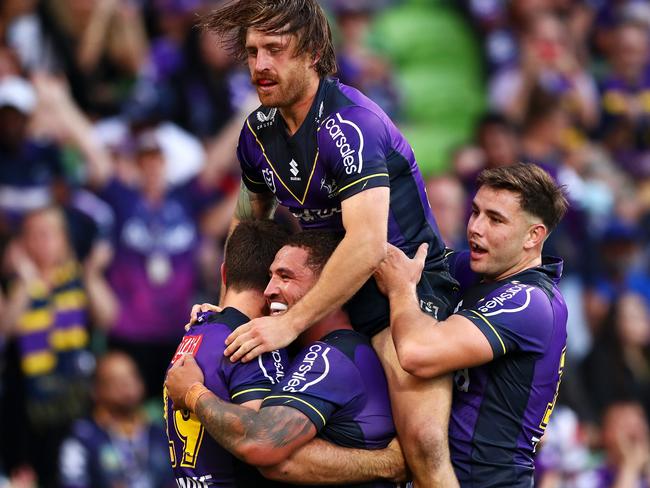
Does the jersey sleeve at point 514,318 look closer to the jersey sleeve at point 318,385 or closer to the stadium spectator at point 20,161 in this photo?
the jersey sleeve at point 318,385

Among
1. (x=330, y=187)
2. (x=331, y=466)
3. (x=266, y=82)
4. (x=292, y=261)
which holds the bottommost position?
(x=331, y=466)

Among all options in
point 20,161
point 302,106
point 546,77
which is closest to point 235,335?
point 302,106

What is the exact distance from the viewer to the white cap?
9945 millimetres

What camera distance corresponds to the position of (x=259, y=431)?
5691mm

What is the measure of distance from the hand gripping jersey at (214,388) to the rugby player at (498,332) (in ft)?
2.13

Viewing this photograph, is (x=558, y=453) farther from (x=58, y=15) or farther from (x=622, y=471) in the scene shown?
(x=58, y=15)

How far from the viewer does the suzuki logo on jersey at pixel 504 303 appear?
5980 mm

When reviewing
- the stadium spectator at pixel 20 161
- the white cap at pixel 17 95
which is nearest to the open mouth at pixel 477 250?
the stadium spectator at pixel 20 161

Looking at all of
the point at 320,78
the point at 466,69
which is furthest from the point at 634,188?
the point at 320,78

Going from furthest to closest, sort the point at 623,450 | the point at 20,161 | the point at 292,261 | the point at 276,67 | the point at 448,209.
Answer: the point at 623,450 → the point at 448,209 → the point at 20,161 → the point at 292,261 → the point at 276,67

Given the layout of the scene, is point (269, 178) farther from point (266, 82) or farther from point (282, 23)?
point (282, 23)

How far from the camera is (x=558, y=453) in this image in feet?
36.0

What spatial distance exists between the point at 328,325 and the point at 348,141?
940mm

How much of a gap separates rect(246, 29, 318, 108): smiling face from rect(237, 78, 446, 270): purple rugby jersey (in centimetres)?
15
